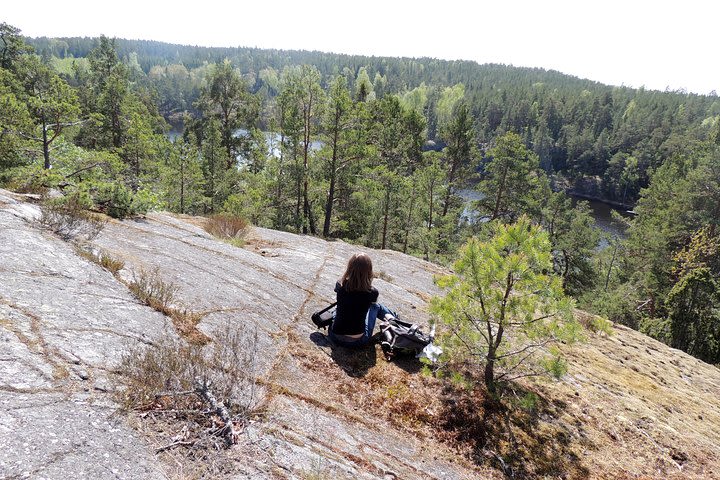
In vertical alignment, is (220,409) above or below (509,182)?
below

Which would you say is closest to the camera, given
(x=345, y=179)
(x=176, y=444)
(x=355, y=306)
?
(x=176, y=444)

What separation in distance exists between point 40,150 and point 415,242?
56.9 feet

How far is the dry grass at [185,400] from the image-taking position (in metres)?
3.01

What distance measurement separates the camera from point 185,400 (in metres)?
3.44

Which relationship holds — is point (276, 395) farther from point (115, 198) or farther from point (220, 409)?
point (115, 198)

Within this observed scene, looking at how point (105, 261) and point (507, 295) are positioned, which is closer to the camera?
point (507, 295)

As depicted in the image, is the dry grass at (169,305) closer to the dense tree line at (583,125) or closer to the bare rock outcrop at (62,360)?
the bare rock outcrop at (62,360)

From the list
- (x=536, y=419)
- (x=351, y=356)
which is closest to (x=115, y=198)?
(x=351, y=356)

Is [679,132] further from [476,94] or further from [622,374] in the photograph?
[622,374]

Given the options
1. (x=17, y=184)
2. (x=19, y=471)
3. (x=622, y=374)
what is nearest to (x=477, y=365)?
(x=622, y=374)

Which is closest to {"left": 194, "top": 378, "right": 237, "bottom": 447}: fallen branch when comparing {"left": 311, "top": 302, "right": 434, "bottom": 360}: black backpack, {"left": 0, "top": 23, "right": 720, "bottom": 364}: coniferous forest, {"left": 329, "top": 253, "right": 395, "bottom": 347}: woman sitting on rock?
{"left": 329, "top": 253, "right": 395, "bottom": 347}: woman sitting on rock

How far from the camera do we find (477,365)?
19.8 feet

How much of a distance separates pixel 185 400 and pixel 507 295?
12.4ft

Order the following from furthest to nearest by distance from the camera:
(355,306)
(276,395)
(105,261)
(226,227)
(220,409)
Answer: (226,227) < (355,306) < (105,261) < (276,395) < (220,409)
